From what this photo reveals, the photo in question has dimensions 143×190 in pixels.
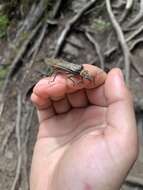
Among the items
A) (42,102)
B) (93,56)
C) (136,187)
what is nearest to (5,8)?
(93,56)

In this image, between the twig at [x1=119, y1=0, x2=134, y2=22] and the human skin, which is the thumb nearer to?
the human skin

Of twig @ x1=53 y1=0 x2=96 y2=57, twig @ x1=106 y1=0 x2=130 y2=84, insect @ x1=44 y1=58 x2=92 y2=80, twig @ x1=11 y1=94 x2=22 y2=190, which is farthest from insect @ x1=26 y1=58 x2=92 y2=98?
twig @ x1=53 y1=0 x2=96 y2=57

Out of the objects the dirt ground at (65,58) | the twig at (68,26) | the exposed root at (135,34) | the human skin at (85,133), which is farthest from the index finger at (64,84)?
the twig at (68,26)

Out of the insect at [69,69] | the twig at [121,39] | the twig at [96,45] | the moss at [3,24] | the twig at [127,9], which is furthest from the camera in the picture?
the moss at [3,24]

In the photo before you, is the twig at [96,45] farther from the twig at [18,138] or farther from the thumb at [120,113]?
the thumb at [120,113]

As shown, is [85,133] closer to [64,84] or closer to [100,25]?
[64,84]

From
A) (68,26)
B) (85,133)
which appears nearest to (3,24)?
(68,26)

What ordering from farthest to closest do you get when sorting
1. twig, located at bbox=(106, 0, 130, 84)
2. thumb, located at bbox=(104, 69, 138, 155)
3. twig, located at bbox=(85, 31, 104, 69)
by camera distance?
twig, located at bbox=(85, 31, 104, 69) → twig, located at bbox=(106, 0, 130, 84) → thumb, located at bbox=(104, 69, 138, 155)
